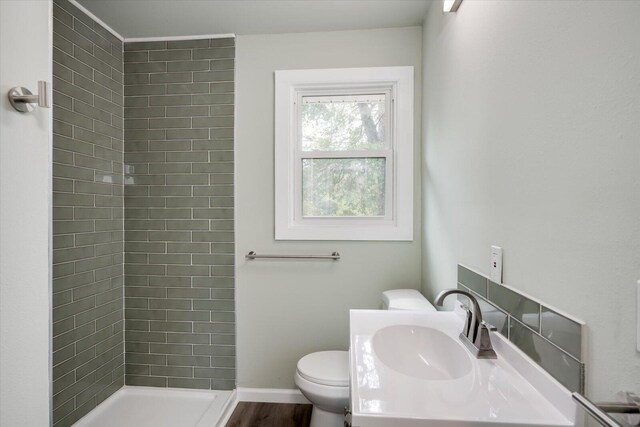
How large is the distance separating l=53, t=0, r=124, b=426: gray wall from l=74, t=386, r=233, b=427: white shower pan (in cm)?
8

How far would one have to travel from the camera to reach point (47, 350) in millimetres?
867

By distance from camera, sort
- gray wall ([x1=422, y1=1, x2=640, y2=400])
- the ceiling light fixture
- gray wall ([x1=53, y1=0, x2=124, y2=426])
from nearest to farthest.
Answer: gray wall ([x1=422, y1=1, x2=640, y2=400]) < the ceiling light fixture < gray wall ([x1=53, y1=0, x2=124, y2=426])

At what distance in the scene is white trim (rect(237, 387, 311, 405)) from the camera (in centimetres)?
198

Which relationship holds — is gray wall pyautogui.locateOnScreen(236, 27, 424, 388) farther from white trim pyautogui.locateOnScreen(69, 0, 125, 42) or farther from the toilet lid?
white trim pyautogui.locateOnScreen(69, 0, 125, 42)

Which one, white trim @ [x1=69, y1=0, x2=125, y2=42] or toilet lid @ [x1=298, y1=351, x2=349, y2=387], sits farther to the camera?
white trim @ [x1=69, y1=0, x2=125, y2=42]

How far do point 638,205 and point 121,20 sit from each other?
8.61 ft

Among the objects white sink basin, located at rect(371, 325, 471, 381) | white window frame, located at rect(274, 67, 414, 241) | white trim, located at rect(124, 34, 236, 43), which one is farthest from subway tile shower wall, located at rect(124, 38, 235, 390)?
white sink basin, located at rect(371, 325, 471, 381)

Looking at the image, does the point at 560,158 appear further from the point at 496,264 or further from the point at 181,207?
the point at 181,207

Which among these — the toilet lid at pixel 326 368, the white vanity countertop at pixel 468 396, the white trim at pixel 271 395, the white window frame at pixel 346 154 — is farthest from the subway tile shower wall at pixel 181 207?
the white vanity countertop at pixel 468 396

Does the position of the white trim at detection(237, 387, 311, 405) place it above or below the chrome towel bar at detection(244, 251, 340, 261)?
below

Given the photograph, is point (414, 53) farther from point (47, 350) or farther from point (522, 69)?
point (47, 350)

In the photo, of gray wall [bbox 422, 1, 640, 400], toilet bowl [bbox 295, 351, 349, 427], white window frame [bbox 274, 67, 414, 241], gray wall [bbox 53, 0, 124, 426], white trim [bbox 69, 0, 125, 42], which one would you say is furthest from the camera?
white window frame [bbox 274, 67, 414, 241]

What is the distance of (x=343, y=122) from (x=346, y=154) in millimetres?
237

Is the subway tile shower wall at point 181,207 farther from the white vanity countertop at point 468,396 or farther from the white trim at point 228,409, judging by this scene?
the white vanity countertop at point 468,396
